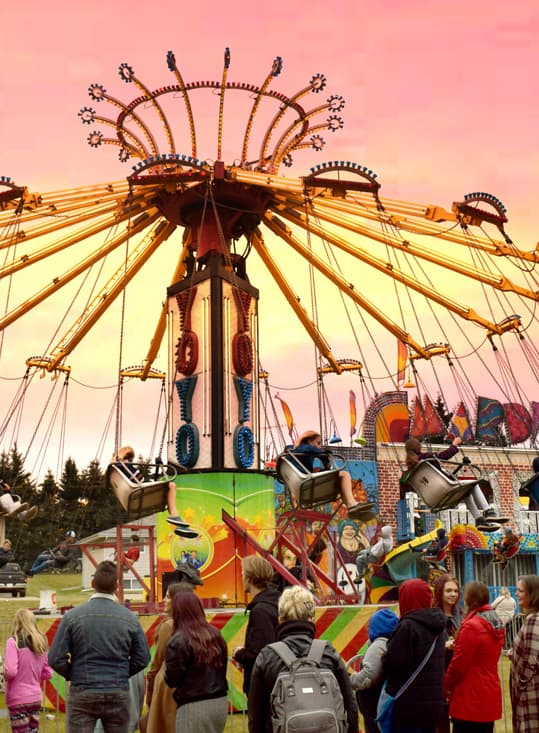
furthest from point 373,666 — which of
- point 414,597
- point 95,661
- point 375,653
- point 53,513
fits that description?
point 53,513

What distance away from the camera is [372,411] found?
29406 millimetres

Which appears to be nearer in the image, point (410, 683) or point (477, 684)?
point (410, 683)

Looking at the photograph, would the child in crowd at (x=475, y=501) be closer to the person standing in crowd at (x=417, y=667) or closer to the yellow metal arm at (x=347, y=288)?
the person standing in crowd at (x=417, y=667)

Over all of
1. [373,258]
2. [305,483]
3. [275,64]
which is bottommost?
[305,483]

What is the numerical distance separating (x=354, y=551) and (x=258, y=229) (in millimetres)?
12339

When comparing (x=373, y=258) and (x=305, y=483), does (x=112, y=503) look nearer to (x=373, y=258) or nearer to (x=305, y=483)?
(x=373, y=258)

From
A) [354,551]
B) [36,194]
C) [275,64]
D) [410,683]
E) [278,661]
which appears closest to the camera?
[278,661]

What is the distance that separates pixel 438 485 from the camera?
36.6 ft

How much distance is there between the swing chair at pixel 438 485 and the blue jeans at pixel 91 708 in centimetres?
624

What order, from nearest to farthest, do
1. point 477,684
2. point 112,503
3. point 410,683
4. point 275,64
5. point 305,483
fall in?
point 410,683 → point 477,684 → point 305,483 → point 275,64 → point 112,503

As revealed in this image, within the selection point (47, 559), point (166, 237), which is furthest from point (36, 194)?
point (47, 559)

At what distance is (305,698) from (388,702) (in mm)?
1087

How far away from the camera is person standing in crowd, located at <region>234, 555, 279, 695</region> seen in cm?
555

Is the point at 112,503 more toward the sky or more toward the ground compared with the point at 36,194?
more toward the ground
